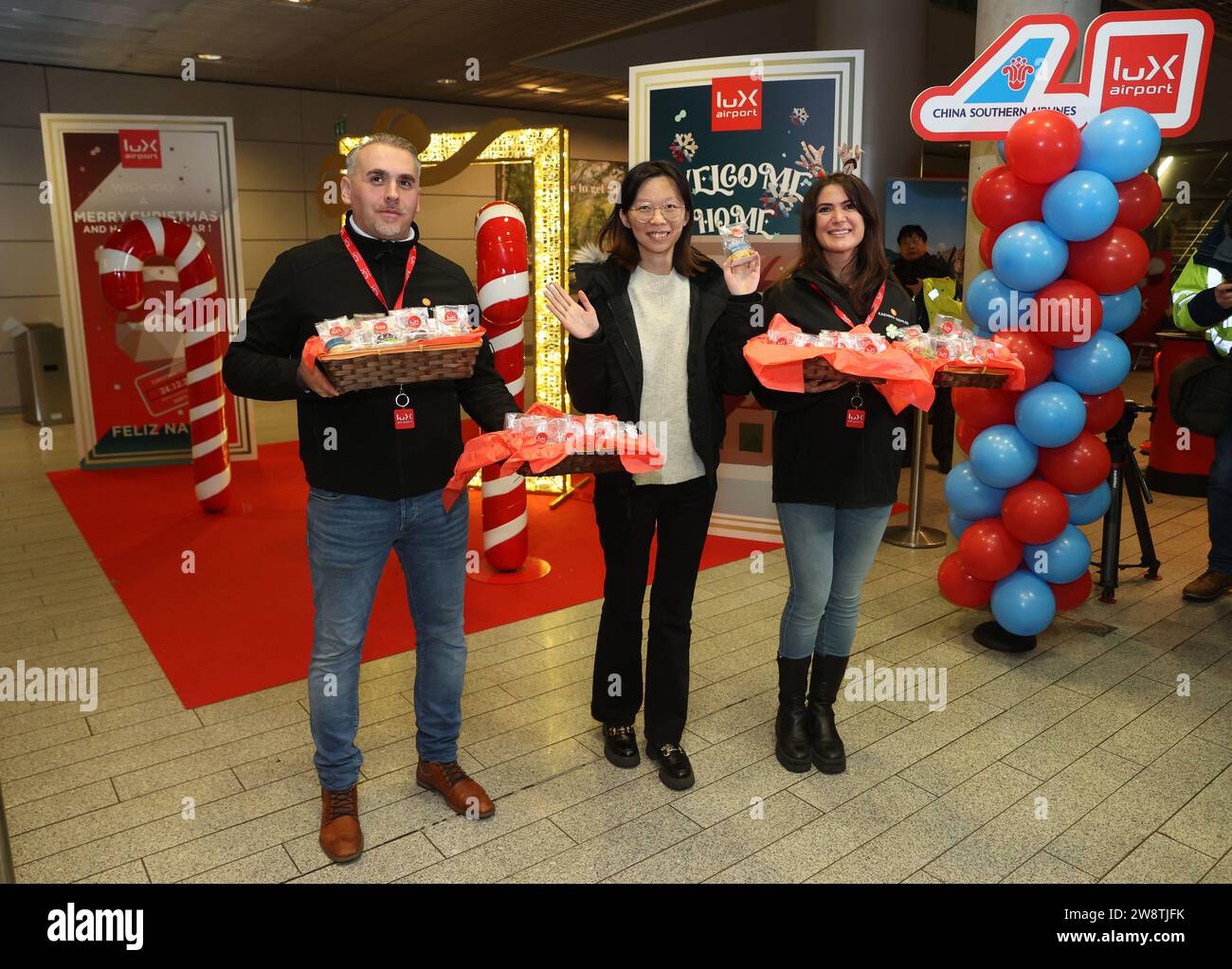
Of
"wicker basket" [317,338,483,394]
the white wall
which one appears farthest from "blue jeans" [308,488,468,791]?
the white wall

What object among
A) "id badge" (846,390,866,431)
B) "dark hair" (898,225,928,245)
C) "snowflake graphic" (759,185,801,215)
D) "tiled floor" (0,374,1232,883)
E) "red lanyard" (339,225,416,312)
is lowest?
"tiled floor" (0,374,1232,883)

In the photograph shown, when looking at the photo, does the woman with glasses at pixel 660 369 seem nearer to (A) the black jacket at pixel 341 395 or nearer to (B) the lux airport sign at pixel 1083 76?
(A) the black jacket at pixel 341 395

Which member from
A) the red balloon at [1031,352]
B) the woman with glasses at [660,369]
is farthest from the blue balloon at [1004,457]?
the woman with glasses at [660,369]

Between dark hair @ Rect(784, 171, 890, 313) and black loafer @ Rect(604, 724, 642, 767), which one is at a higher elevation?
dark hair @ Rect(784, 171, 890, 313)

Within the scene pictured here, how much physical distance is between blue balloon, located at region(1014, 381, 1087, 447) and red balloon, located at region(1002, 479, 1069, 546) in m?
0.19

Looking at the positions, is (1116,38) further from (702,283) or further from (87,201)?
(87,201)

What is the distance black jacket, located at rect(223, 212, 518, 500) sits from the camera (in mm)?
2391

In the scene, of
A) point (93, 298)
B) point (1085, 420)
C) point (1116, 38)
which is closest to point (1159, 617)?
point (1085, 420)

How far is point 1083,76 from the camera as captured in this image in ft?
12.1

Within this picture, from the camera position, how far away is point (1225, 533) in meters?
4.62

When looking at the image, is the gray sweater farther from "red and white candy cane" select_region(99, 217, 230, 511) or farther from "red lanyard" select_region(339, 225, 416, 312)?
"red and white candy cane" select_region(99, 217, 230, 511)

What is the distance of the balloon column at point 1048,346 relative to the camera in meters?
3.51
